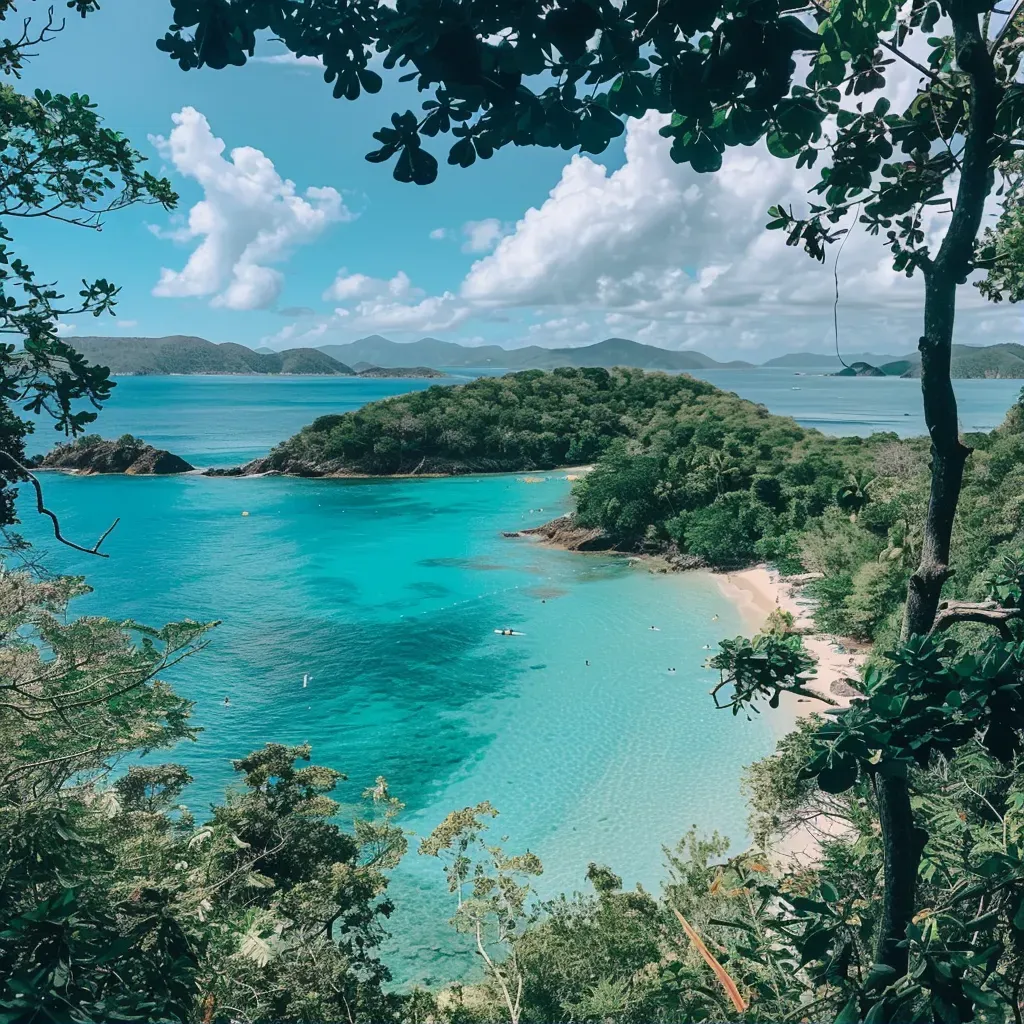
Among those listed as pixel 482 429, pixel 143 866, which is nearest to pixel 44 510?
pixel 143 866

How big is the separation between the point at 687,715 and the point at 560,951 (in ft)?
30.2

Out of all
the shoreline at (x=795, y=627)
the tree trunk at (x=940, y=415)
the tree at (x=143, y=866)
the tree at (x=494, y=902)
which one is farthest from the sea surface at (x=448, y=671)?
the tree trunk at (x=940, y=415)

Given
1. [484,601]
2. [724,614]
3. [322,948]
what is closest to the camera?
[322,948]

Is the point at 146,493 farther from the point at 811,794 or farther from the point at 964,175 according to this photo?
the point at 964,175

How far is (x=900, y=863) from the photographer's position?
134 cm

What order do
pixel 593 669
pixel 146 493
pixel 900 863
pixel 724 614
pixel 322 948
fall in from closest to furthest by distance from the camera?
pixel 900 863, pixel 322 948, pixel 593 669, pixel 724 614, pixel 146 493

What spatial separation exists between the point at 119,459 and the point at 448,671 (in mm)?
43485

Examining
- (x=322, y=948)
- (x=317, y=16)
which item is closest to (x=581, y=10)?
(x=317, y=16)

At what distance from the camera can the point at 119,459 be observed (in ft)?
168

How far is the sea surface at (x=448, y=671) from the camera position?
1144cm

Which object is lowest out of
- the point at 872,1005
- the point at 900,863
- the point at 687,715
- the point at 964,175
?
the point at 687,715

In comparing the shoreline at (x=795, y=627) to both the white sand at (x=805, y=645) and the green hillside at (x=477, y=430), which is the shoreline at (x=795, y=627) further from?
the green hillside at (x=477, y=430)

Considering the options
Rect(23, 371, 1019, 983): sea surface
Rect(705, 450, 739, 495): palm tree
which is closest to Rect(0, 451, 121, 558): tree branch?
Rect(23, 371, 1019, 983): sea surface

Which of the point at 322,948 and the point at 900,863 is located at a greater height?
the point at 900,863
